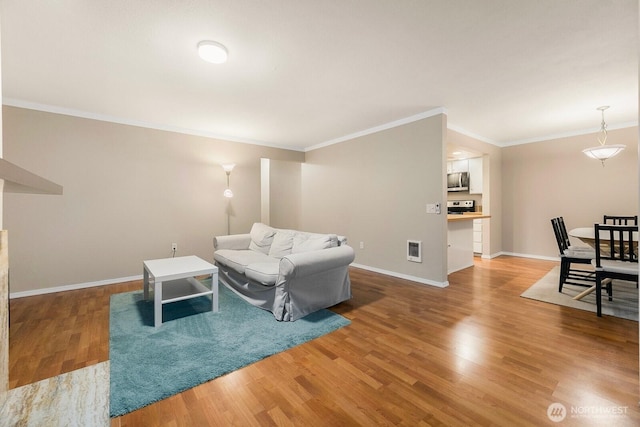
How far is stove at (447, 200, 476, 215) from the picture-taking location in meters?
6.11

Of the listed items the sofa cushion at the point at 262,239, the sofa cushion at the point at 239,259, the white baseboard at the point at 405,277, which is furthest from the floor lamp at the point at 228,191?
the white baseboard at the point at 405,277

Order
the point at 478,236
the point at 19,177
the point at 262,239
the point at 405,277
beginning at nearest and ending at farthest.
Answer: the point at 19,177
the point at 262,239
the point at 405,277
the point at 478,236

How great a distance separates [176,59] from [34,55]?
1.18m

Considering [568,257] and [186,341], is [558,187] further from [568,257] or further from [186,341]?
[186,341]

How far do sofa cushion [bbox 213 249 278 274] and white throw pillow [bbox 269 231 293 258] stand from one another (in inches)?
4.8

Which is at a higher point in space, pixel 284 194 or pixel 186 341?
pixel 284 194

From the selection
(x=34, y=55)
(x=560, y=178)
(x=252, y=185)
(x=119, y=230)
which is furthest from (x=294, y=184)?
(x=560, y=178)

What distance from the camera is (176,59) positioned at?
2.45 metres

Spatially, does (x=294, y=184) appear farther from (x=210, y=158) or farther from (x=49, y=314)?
(x=49, y=314)

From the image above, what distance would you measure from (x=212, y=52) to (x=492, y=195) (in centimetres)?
554

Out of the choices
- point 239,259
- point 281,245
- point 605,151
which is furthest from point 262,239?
point 605,151

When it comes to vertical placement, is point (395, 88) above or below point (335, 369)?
above

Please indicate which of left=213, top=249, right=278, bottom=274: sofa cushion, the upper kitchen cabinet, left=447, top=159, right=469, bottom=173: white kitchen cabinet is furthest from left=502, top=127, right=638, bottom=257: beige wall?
left=213, top=249, right=278, bottom=274: sofa cushion

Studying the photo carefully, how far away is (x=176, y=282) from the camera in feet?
10.9
